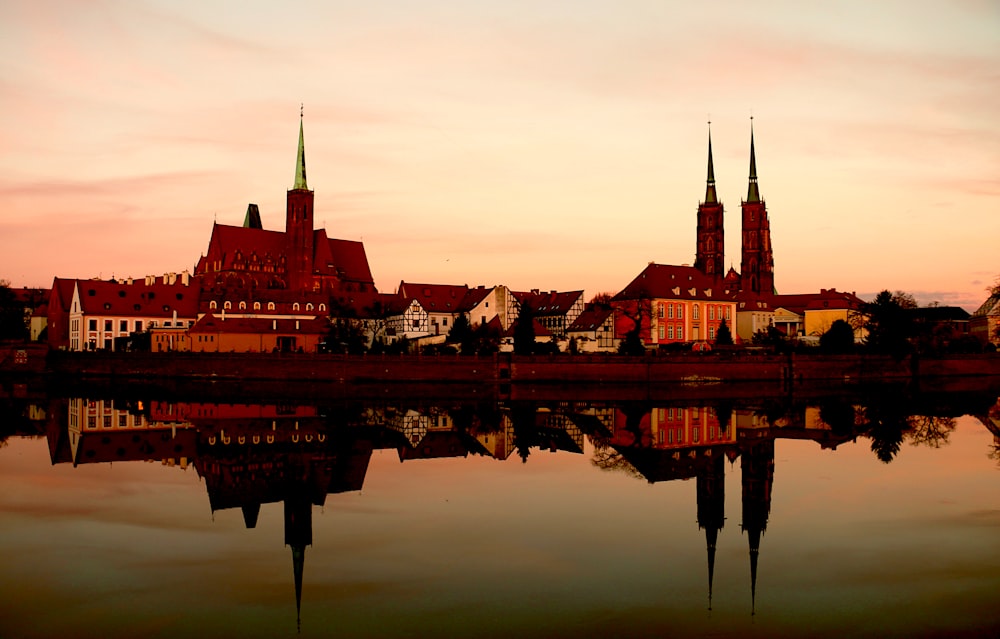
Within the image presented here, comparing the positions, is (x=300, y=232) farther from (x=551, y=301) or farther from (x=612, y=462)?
(x=612, y=462)

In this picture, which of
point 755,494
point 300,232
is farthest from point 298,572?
point 300,232

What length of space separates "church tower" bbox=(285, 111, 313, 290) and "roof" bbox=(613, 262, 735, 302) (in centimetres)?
3002

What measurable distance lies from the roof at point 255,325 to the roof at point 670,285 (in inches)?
968

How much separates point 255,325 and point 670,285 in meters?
32.6

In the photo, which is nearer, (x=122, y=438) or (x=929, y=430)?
(x=122, y=438)

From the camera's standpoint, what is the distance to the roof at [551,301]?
80.1 meters

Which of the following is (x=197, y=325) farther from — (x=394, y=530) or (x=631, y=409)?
(x=394, y=530)

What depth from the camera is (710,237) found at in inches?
4067

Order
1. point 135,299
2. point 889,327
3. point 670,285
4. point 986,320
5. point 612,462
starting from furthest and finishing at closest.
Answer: point 986,320
point 670,285
point 135,299
point 889,327
point 612,462

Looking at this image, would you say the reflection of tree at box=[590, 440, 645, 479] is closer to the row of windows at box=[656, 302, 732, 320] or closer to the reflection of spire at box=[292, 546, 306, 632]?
the reflection of spire at box=[292, 546, 306, 632]

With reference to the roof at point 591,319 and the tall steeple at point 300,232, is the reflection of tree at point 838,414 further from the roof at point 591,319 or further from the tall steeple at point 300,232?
the tall steeple at point 300,232

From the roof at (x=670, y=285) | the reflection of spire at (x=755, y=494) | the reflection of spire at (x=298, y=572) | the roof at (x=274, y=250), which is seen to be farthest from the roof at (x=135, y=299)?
the reflection of spire at (x=298, y=572)

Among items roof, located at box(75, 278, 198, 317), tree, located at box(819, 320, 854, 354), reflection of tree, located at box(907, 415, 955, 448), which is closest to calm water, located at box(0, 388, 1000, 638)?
reflection of tree, located at box(907, 415, 955, 448)

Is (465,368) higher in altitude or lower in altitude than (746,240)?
lower
